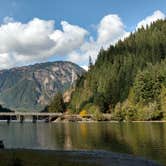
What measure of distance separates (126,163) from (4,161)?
1625 cm

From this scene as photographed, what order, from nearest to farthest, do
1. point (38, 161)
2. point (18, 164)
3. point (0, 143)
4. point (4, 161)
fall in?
1. point (18, 164)
2. point (4, 161)
3. point (38, 161)
4. point (0, 143)

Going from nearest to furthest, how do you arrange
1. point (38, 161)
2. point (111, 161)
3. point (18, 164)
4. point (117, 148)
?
point (18, 164) < point (38, 161) < point (111, 161) < point (117, 148)

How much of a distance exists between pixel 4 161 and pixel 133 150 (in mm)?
29853

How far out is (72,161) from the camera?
5269 centimetres

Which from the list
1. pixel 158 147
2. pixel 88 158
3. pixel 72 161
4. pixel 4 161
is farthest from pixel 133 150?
pixel 4 161

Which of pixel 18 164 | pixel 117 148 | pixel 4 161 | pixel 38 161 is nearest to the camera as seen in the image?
pixel 18 164

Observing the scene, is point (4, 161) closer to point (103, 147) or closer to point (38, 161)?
point (38, 161)

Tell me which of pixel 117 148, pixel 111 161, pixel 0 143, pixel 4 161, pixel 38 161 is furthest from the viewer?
pixel 117 148

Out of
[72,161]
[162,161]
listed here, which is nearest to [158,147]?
[162,161]

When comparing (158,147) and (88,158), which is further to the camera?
(158,147)

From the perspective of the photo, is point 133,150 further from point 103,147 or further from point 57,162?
point 57,162

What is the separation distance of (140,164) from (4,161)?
17590 mm

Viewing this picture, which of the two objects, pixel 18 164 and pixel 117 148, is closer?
pixel 18 164

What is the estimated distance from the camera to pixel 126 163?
174 feet
